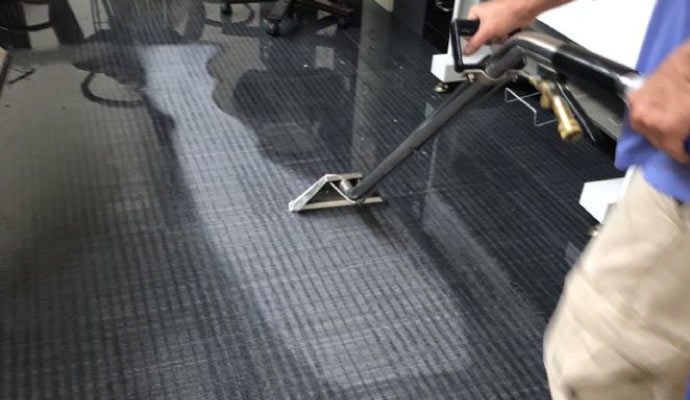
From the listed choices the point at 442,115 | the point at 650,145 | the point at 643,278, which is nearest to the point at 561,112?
the point at 650,145

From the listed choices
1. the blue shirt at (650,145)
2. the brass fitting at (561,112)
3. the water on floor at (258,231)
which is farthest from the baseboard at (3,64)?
the blue shirt at (650,145)

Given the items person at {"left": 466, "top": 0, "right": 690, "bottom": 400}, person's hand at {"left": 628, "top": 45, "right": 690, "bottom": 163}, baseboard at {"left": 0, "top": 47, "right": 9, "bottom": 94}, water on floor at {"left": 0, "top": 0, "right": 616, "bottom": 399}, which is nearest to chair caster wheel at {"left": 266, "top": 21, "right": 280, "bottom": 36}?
water on floor at {"left": 0, "top": 0, "right": 616, "bottom": 399}

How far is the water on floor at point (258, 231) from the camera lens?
1.46 metres

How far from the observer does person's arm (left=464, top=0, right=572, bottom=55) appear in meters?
1.19

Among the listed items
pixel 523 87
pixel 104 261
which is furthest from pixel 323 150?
pixel 523 87

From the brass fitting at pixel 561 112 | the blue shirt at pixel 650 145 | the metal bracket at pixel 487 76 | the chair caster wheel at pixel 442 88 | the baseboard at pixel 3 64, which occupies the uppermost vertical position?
the blue shirt at pixel 650 145

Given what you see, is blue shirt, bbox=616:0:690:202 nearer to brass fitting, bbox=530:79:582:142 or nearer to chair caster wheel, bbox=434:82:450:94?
brass fitting, bbox=530:79:582:142

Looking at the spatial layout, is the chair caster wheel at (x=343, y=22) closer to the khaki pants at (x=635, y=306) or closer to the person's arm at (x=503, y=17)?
the person's arm at (x=503, y=17)

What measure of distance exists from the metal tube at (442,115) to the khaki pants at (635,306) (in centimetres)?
46

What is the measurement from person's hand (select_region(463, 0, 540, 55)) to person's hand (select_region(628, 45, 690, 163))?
18.3 inches

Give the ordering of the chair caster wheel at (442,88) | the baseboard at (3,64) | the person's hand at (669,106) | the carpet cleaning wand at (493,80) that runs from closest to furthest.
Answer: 1. the person's hand at (669,106)
2. the carpet cleaning wand at (493,80)
3. the baseboard at (3,64)
4. the chair caster wheel at (442,88)

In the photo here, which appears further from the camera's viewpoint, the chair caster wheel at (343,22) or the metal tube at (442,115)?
the chair caster wheel at (343,22)

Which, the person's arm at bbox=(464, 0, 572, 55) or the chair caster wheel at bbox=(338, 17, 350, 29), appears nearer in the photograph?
the person's arm at bbox=(464, 0, 572, 55)

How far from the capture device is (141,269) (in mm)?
1678
